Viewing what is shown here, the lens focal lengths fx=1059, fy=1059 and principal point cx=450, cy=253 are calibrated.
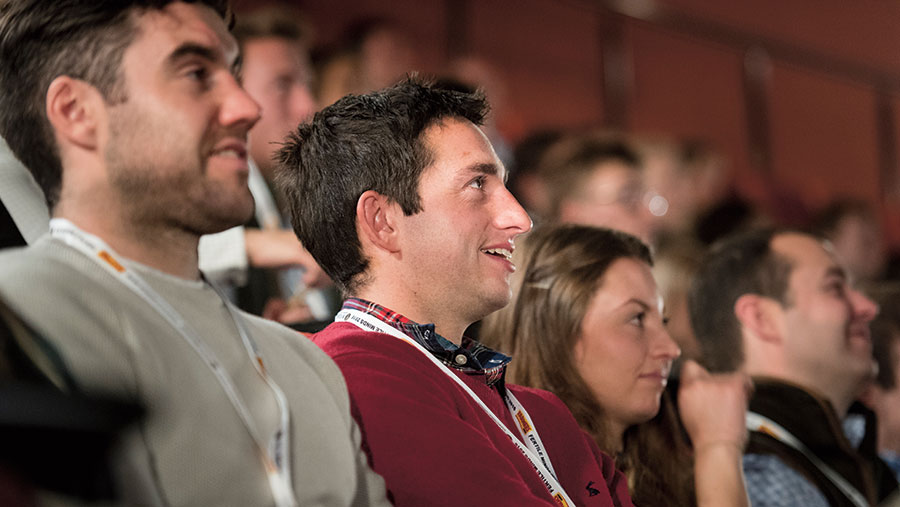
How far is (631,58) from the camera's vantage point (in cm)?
577

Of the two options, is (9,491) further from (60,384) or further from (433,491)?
(433,491)

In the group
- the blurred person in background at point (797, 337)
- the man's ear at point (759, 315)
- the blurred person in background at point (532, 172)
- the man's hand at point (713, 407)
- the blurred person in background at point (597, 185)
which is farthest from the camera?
the blurred person in background at point (532, 172)

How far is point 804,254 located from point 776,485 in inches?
29.3

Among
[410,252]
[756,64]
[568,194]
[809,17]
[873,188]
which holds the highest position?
[809,17]

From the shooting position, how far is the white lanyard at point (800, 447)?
2.23 m

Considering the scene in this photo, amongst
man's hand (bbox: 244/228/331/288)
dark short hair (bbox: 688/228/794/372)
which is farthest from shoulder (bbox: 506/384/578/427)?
dark short hair (bbox: 688/228/794/372)

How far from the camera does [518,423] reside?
63.4 inches

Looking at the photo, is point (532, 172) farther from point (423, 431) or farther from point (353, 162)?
point (423, 431)

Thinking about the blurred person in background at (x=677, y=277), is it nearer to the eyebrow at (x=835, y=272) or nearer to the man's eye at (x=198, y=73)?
the eyebrow at (x=835, y=272)

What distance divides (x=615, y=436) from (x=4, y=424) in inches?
58.1

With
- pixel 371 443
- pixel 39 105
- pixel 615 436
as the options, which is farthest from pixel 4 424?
pixel 615 436

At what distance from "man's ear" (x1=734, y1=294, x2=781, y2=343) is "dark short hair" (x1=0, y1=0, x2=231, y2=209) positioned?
1.87 m

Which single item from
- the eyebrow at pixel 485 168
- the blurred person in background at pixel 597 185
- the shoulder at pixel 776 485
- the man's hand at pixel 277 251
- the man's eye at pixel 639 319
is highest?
the blurred person in background at pixel 597 185

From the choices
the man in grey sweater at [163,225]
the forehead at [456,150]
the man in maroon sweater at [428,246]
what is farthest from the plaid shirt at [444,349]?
the man in grey sweater at [163,225]
